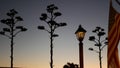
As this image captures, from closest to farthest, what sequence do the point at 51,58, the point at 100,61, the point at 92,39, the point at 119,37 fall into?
the point at 119,37
the point at 51,58
the point at 100,61
the point at 92,39

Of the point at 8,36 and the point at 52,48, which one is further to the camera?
the point at 8,36

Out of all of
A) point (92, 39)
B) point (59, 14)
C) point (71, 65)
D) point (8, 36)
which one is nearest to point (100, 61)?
point (92, 39)

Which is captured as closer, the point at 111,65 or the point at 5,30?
the point at 111,65

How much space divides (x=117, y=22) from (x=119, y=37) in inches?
17.4

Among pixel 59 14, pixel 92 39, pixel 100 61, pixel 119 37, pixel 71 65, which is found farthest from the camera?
pixel 92 39

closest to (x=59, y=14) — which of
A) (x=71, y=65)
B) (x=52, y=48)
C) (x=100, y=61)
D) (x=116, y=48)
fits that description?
(x=52, y=48)

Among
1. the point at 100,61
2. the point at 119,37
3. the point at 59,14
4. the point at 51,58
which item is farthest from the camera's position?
the point at 100,61

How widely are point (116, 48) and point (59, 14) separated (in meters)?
40.9

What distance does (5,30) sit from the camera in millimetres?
52750

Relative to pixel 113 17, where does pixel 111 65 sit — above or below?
below

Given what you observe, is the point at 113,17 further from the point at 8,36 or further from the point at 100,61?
the point at 100,61

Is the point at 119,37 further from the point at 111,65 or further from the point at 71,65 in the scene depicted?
the point at 71,65

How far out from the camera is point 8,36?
51938 mm

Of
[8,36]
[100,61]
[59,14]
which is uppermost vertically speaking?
[59,14]
